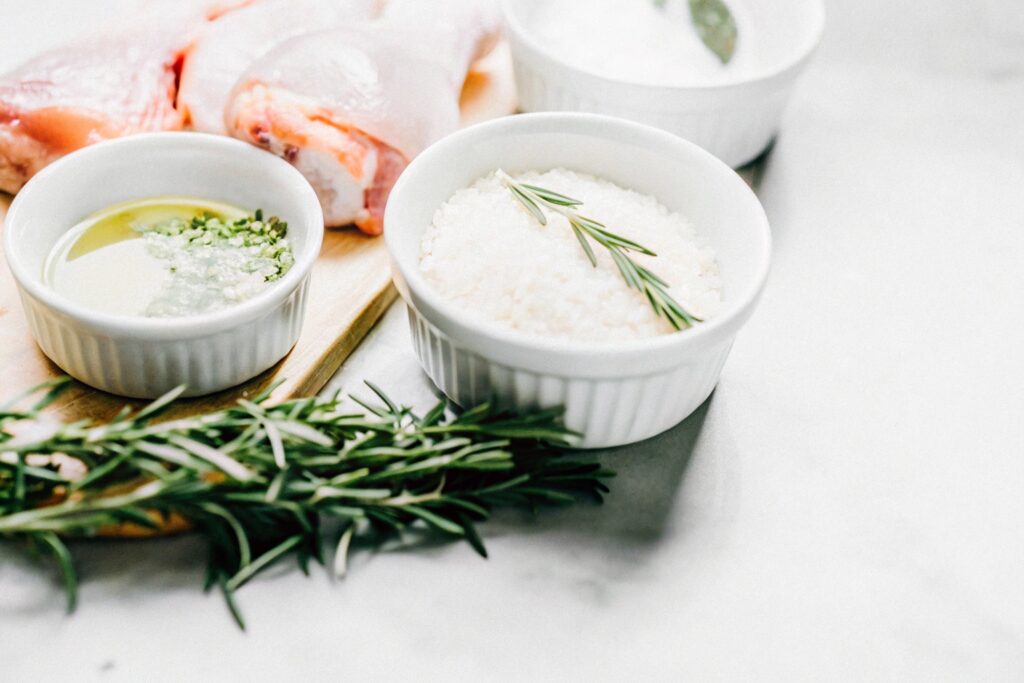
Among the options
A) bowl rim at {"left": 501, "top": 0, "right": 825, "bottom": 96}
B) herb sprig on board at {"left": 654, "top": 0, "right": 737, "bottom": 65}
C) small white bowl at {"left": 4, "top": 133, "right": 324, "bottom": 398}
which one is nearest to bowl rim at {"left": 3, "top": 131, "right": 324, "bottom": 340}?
small white bowl at {"left": 4, "top": 133, "right": 324, "bottom": 398}

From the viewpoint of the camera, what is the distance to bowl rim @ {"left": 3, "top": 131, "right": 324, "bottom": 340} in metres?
0.95

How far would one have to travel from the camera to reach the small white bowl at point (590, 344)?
935mm

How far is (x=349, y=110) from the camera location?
4.00ft

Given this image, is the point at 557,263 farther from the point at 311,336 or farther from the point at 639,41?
the point at 639,41

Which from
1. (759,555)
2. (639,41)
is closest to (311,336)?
(759,555)

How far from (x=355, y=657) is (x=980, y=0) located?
1.79 meters

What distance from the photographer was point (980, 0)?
1934 millimetres

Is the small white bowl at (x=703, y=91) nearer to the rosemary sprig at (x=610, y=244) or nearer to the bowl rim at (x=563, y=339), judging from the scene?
the bowl rim at (x=563, y=339)

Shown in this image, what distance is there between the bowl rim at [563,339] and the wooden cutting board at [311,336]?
157mm

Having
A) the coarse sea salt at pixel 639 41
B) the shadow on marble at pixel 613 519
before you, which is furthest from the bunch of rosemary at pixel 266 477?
the coarse sea salt at pixel 639 41

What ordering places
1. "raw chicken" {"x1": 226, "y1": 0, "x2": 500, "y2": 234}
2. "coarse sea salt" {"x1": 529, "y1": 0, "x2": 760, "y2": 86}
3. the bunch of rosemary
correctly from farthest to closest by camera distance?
"coarse sea salt" {"x1": 529, "y1": 0, "x2": 760, "y2": 86}, "raw chicken" {"x1": 226, "y1": 0, "x2": 500, "y2": 234}, the bunch of rosemary

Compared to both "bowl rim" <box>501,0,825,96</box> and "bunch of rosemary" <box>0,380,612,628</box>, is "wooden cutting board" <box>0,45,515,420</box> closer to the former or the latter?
"bunch of rosemary" <box>0,380,612,628</box>

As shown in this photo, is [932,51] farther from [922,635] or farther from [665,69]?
[922,635]

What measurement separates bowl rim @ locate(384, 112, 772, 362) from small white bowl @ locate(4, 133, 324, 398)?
126mm
